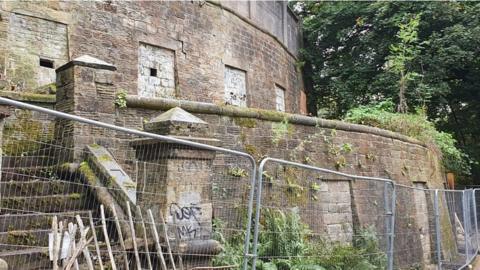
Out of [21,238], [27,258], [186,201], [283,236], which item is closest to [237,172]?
[283,236]

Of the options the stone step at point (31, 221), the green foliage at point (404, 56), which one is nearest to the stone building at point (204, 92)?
the stone step at point (31, 221)

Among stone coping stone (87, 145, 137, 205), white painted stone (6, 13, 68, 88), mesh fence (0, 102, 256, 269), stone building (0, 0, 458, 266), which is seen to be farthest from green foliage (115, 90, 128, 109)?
white painted stone (6, 13, 68, 88)

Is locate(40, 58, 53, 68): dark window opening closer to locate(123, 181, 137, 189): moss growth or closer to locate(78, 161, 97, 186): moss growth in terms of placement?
locate(78, 161, 97, 186): moss growth

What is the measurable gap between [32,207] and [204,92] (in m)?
9.36

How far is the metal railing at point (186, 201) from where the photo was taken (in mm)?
4707

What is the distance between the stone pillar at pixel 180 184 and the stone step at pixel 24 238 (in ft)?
3.27

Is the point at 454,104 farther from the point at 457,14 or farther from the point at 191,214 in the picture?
the point at 191,214

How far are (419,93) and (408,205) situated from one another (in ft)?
35.1

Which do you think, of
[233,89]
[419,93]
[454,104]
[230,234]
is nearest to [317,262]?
[230,234]

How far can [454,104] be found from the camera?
23.7 m

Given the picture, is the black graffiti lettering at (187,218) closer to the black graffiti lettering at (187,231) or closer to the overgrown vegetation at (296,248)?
the black graffiti lettering at (187,231)

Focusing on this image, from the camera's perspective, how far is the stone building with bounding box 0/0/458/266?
21.9ft

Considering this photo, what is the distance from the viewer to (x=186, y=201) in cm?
506

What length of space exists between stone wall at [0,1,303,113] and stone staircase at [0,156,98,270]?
3.22 metres
